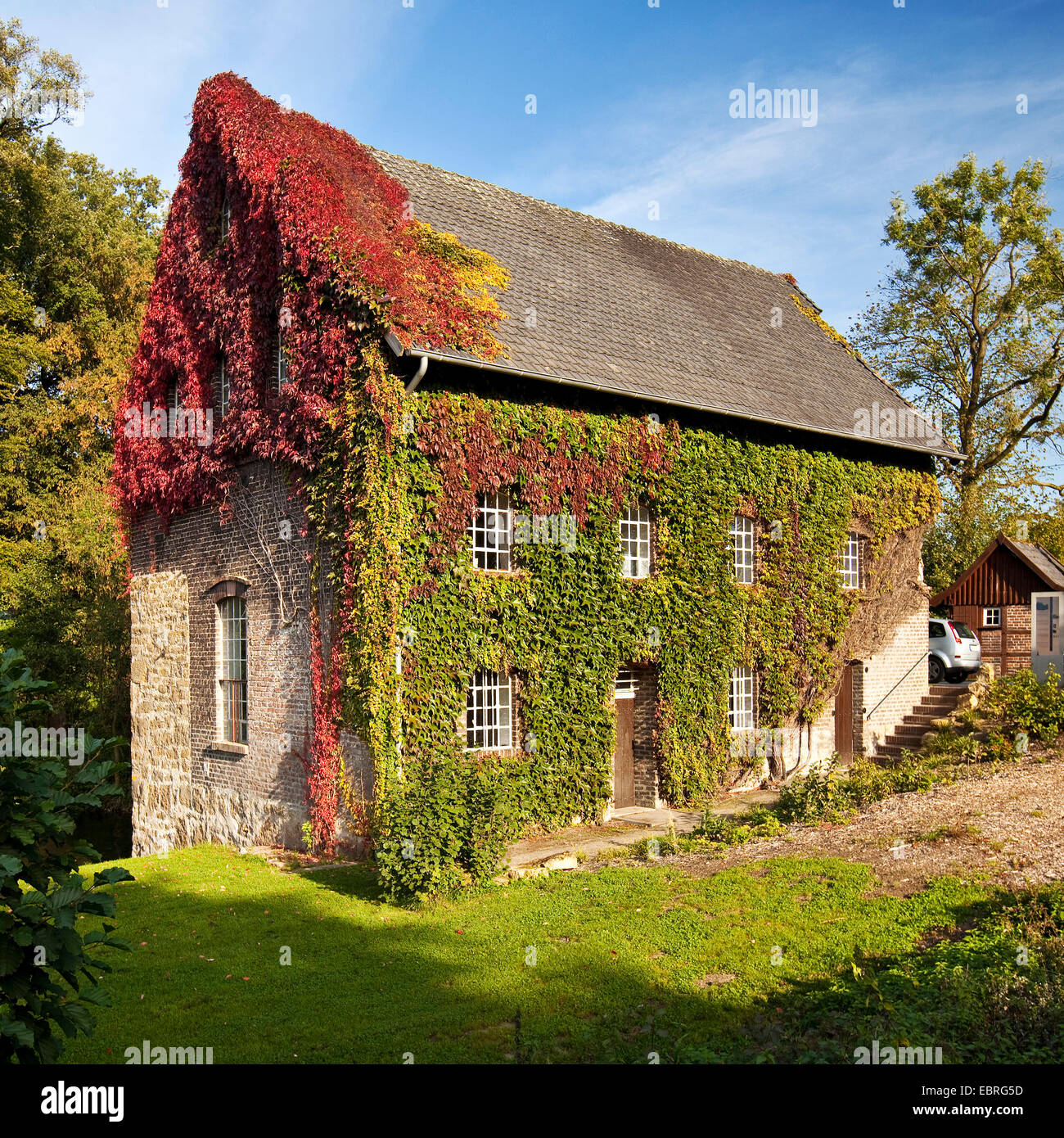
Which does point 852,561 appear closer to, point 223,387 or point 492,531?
point 492,531

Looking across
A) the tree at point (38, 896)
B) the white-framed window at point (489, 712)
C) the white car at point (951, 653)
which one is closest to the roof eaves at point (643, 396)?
the white-framed window at point (489, 712)

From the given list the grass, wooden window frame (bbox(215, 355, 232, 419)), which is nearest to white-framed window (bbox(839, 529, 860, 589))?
the grass

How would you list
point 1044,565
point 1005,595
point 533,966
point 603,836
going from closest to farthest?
1. point 533,966
2. point 603,836
3. point 1044,565
4. point 1005,595

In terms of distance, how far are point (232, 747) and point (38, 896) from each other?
11.6 metres

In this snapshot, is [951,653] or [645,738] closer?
[645,738]

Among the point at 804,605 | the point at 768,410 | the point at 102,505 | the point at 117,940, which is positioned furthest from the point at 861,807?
the point at 102,505

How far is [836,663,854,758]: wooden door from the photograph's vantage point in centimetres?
2044

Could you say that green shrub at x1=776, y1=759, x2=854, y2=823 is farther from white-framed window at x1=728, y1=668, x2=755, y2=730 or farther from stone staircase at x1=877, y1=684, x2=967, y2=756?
stone staircase at x1=877, y1=684, x2=967, y2=756

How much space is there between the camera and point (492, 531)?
14117mm

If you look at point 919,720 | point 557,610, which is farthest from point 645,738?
point 919,720

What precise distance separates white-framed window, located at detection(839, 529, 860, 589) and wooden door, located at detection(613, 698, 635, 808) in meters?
6.75

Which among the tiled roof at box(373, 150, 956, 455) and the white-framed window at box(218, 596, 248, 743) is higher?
the tiled roof at box(373, 150, 956, 455)

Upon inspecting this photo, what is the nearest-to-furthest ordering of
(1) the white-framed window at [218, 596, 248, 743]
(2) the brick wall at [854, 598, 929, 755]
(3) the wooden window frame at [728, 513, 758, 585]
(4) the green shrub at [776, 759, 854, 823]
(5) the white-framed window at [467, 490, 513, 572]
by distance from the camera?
(4) the green shrub at [776, 759, 854, 823], (5) the white-framed window at [467, 490, 513, 572], (1) the white-framed window at [218, 596, 248, 743], (3) the wooden window frame at [728, 513, 758, 585], (2) the brick wall at [854, 598, 929, 755]

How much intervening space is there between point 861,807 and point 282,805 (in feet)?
27.6
